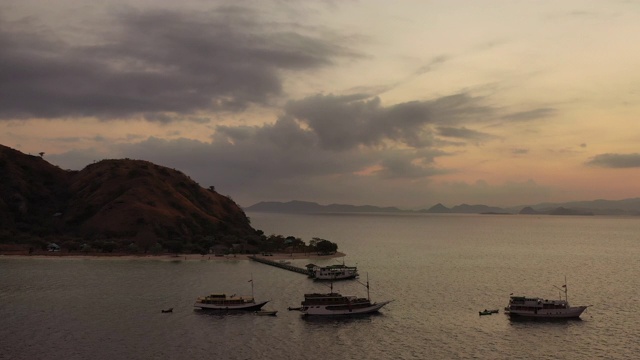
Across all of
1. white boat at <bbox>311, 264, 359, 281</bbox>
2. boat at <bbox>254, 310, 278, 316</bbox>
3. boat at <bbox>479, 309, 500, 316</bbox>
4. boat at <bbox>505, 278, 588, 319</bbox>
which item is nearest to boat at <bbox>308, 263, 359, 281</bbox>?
white boat at <bbox>311, 264, 359, 281</bbox>

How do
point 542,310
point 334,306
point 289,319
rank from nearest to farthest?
point 289,319, point 542,310, point 334,306

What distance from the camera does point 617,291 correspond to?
123438 millimetres

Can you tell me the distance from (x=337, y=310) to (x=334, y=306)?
0.94m

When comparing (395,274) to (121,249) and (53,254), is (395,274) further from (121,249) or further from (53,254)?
(53,254)

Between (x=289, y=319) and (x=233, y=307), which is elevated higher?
(x=233, y=307)

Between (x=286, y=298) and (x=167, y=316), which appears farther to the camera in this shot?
(x=286, y=298)

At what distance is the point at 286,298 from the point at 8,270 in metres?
79.5

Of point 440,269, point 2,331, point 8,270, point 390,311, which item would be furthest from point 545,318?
point 8,270

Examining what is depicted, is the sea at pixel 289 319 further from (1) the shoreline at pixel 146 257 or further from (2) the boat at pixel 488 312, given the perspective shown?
(1) the shoreline at pixel 146 257

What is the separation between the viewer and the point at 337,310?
95562mm

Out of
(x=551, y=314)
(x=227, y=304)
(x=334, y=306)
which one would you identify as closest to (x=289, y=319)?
(x=334, y=306)

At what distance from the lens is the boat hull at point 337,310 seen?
9412 centimetres

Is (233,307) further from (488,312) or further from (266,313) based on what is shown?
(488,312)

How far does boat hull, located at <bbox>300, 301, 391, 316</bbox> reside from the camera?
94125 mm
